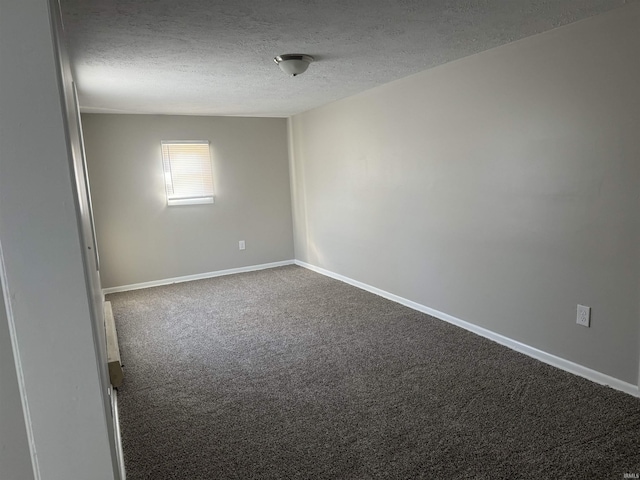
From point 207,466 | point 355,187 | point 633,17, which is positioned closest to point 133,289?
point 355,187

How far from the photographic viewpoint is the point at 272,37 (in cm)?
248

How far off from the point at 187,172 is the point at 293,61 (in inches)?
118

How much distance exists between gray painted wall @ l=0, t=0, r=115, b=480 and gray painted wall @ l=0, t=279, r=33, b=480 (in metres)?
0.02

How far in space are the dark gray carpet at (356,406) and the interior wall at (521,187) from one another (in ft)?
1.23

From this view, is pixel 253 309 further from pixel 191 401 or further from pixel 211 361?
pixel 191 401

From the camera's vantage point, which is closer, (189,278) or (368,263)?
(368,263)

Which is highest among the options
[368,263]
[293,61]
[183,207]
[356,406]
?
[293,61]

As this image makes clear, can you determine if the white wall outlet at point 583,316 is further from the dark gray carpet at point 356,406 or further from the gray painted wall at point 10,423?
the gray painted wall at point 10,423

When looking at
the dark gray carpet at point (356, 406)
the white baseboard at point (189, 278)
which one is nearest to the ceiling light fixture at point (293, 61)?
the dark gray carpet at point (356, 406)

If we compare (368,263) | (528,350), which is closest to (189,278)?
(368,263)

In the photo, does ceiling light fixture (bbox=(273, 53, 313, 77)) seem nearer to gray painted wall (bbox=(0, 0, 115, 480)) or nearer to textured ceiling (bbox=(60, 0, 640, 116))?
textured ceiling (bbox=(60, 0, 640, 116))

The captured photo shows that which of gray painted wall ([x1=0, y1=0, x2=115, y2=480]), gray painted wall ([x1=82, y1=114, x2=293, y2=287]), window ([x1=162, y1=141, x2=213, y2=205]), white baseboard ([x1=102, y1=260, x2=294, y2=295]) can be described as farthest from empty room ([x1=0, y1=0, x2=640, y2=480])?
window ([x1=162, y1=141, x2=213, y2=205])

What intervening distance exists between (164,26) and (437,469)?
2532 mm

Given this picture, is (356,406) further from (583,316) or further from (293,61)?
(293,61)
